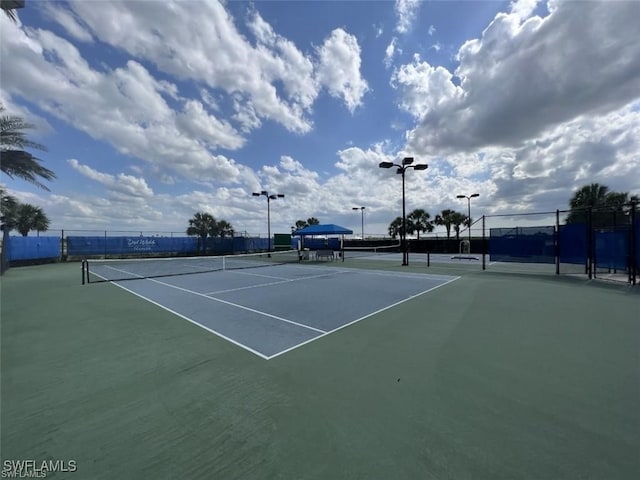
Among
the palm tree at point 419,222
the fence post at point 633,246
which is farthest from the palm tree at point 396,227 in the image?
the fence post at point 633,246

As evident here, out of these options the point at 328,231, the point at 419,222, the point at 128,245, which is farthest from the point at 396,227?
the point at 128,245

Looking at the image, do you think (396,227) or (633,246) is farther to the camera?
(396,227)

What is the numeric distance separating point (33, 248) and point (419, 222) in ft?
159

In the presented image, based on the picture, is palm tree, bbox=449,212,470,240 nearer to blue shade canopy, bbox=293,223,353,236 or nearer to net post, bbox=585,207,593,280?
blue shade canopy, bbox=293,223,353,236

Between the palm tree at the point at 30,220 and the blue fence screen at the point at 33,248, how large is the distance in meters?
4.97

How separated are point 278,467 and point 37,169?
15160mm

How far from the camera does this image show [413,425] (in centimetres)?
256

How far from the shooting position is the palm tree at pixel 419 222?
155 feet

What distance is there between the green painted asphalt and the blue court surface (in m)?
0.49

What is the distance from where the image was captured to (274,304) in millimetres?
7527

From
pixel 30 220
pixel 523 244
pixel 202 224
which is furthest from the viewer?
pixel 202 224

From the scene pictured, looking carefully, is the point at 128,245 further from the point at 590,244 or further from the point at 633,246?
the point at 633,246

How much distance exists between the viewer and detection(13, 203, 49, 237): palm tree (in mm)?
26234

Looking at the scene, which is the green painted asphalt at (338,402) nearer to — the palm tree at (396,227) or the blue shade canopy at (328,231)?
the blue shade canopy at (328,231)
